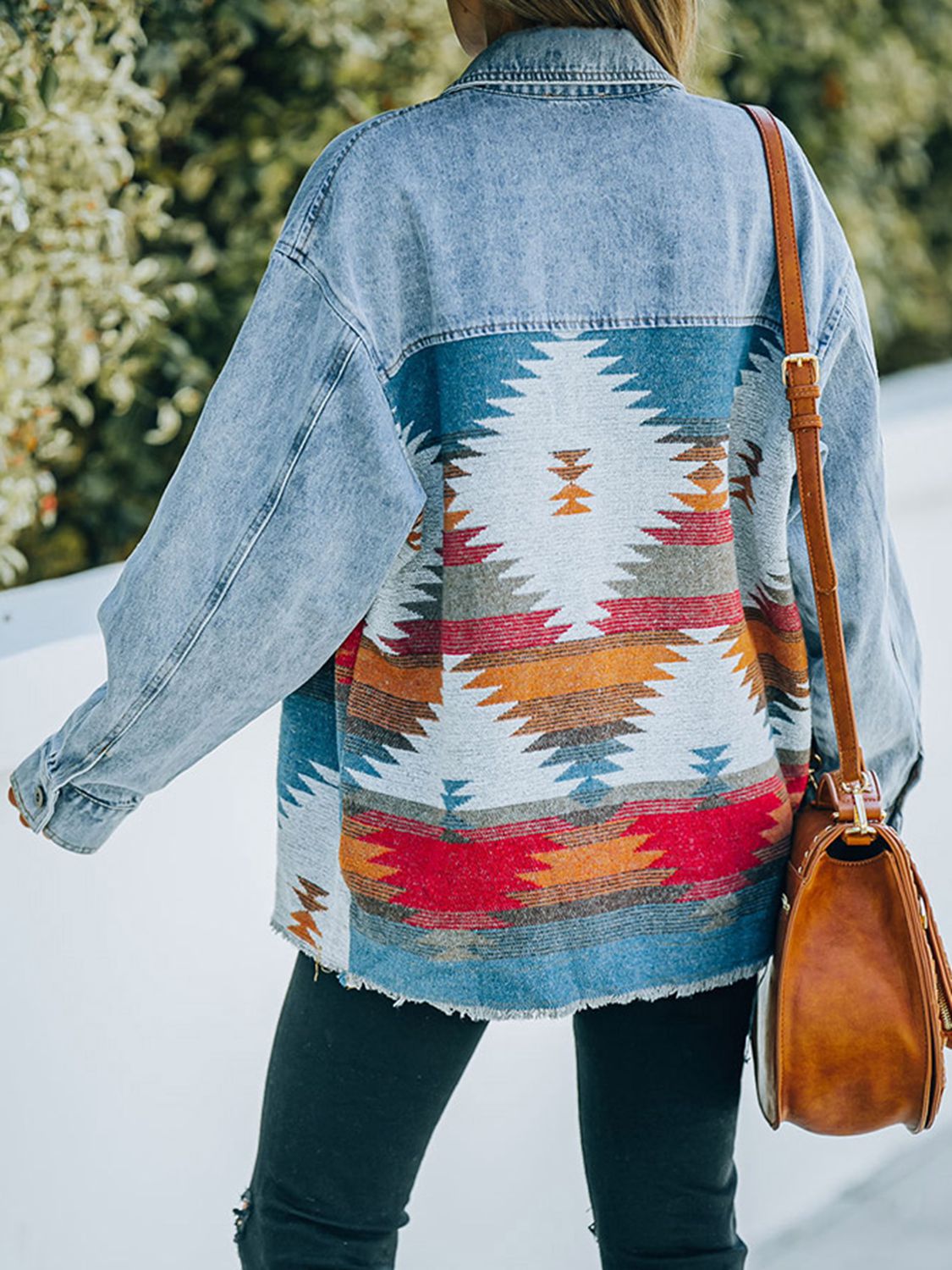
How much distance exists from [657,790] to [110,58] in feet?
4.90

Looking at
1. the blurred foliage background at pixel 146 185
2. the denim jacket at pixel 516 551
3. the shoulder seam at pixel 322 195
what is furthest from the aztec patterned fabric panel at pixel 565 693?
the blurred foliage background at pixel 146 185

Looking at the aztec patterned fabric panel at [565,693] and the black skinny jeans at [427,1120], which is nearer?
the aztec patterned fabric panel at [565,693]

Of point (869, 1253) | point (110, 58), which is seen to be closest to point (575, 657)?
point (110, 58)

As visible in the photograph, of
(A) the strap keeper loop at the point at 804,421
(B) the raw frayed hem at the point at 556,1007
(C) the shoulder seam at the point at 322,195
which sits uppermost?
(C) the shoulder seam at the point at 322,195

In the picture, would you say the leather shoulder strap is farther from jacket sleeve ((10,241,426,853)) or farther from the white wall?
the white wall

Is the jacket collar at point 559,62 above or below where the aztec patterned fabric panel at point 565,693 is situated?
above

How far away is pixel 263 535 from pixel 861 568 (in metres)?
0.54

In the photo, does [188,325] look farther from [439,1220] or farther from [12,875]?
[439,1220]

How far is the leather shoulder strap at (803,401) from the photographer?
3.97ft

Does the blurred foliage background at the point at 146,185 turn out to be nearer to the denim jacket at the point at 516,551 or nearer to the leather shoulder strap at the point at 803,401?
the denim jacket at the point at 516,551

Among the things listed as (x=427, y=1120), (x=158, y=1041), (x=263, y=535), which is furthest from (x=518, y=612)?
(x=158, y=1041)

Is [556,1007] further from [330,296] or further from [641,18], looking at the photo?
[641,18]

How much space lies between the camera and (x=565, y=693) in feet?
4.07

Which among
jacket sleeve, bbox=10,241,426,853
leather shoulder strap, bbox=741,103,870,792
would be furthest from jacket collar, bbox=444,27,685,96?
jacket sleeve, bbox=10,241,426,853
